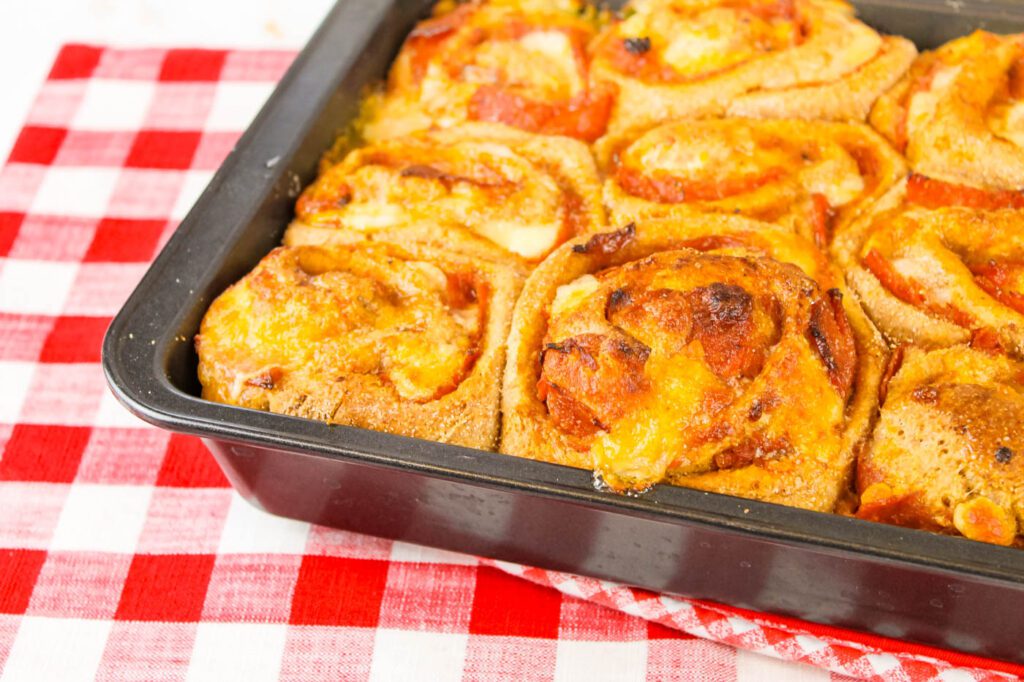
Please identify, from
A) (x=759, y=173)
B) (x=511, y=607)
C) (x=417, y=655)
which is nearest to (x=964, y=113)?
(x=759, y=173)

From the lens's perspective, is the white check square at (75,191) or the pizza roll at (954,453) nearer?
the pizza roll at (954,453)

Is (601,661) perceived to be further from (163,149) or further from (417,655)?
(163,149)

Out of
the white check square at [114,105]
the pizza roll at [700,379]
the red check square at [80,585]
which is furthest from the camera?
the white check square at [114,105]

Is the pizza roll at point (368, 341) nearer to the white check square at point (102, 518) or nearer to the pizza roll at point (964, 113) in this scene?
the white check square at point (102, 518)


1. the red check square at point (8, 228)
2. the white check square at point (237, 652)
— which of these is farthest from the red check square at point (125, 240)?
the white check square at point (237, 652)

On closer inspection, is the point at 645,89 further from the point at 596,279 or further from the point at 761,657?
the point at 761,657

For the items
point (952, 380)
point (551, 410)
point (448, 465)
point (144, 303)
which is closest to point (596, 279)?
point (551, 410)

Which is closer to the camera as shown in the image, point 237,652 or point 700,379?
point 700,379
